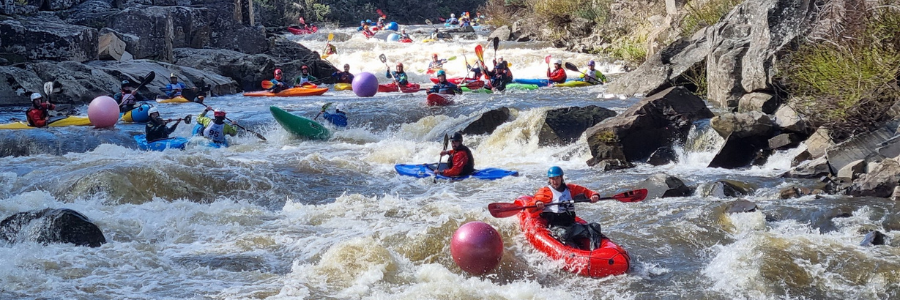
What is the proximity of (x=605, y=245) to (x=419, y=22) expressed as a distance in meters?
39.9

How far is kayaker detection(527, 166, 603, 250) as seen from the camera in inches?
235

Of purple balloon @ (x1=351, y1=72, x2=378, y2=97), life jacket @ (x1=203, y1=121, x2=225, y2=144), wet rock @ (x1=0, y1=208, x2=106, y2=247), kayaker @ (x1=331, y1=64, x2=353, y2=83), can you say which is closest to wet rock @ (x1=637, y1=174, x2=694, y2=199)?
wet rock @ (x1=0, y1=208, x2=106, y2=247)

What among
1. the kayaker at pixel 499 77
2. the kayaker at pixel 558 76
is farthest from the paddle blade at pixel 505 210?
the kayaker at pixel 558 76

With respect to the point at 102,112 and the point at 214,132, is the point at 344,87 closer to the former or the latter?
the point at 102,112

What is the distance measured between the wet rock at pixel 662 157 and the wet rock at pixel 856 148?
1.86 meters

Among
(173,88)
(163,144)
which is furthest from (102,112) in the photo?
(173,88)

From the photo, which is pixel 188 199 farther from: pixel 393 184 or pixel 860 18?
pixel 860 18

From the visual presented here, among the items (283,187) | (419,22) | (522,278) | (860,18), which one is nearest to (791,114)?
(860,18)

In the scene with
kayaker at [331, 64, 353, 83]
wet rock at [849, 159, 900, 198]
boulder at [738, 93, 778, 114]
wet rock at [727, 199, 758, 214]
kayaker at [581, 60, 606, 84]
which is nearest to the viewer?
wet rock at [727, 199, 758, 214]

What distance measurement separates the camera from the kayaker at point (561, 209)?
5961 mm

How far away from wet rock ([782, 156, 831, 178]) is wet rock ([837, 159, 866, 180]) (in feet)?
0.89

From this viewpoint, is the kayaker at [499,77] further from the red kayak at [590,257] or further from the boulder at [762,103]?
the red kayak at [590,257]

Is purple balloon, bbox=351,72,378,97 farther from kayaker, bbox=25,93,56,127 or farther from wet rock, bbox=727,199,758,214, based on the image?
wet rock, bbox=727,199,758,214

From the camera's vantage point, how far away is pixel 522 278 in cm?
568
